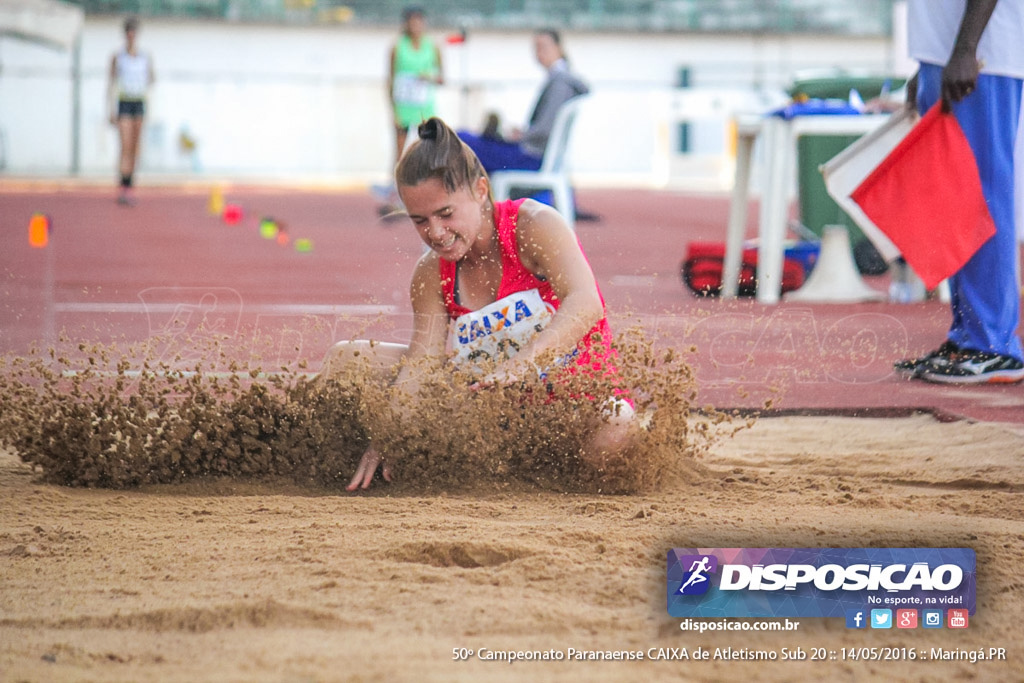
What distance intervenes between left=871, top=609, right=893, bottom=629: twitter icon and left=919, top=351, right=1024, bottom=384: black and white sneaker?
2.55 m

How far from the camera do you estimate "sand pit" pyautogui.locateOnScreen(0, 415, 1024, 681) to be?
1.91 m

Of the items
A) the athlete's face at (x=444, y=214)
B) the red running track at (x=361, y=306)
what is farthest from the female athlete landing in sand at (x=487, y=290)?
the red running track at (x=361, y=306)

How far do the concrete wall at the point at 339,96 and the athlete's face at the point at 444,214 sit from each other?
2266 cm

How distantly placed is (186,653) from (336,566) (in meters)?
0.46

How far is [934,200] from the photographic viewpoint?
4.50 meters

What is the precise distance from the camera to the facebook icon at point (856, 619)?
205 centimetres

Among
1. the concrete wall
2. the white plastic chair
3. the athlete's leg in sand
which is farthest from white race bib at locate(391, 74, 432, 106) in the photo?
the concrete wall

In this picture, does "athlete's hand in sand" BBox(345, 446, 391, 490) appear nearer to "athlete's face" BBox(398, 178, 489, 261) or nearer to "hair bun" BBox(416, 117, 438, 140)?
"athlete's face" BBox(398, 178, 489, 261)

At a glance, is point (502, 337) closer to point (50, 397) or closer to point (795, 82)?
point (50, 397)

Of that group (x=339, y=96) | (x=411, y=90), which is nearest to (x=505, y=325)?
(x=411, y=90)

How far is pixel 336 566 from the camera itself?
2355 millimetres

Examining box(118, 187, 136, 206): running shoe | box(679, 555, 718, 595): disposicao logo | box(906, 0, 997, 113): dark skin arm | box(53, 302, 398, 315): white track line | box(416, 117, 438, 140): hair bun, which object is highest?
box(906, 0, 997, 113): dark skin arm

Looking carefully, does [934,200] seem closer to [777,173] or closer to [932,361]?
[932,361]

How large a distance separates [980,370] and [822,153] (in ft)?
14.6
